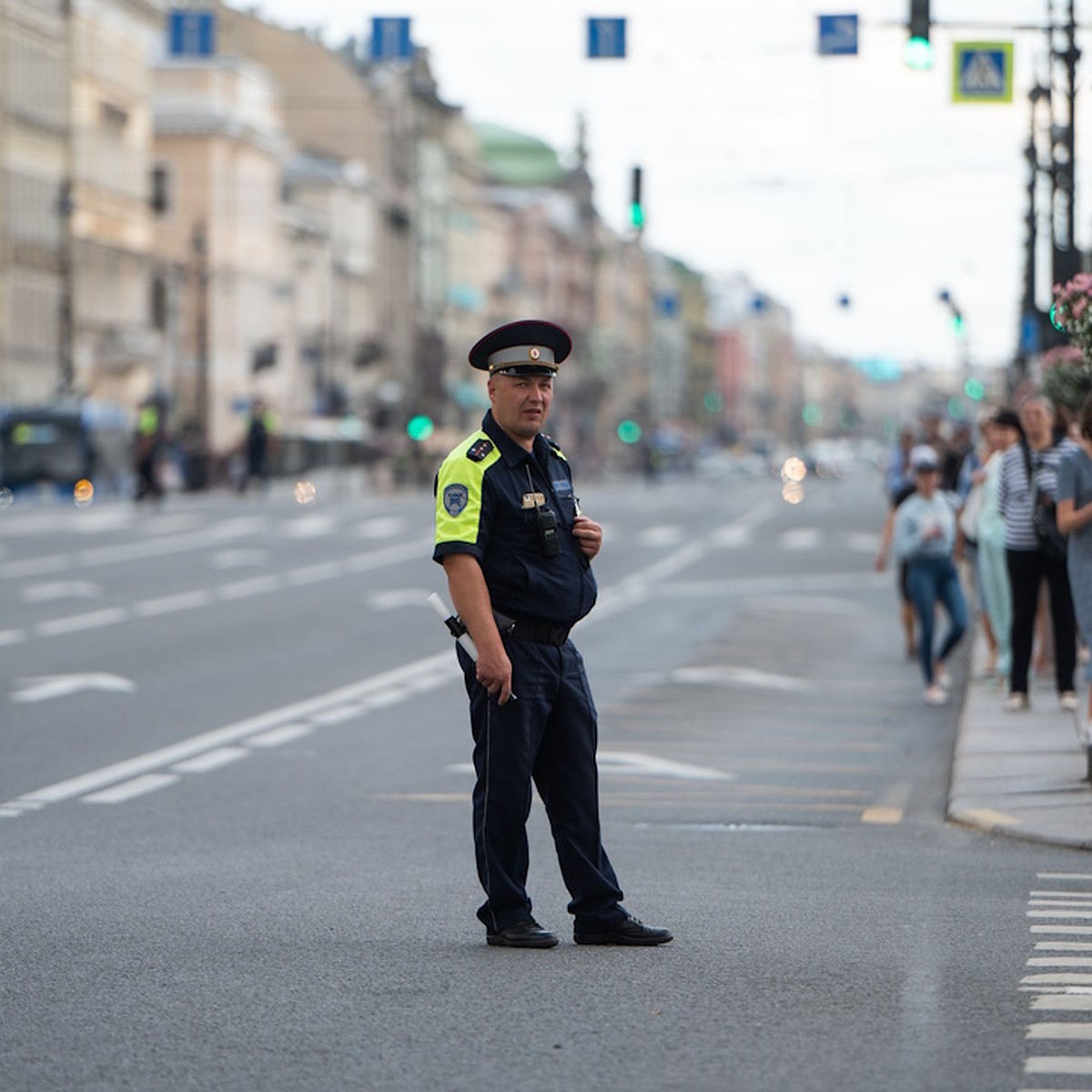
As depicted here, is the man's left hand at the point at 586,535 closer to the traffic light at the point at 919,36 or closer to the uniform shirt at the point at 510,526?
the uniform shirt at the point at 510,526

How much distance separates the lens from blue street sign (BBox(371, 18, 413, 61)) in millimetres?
32312

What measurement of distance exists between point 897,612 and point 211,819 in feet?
59.7

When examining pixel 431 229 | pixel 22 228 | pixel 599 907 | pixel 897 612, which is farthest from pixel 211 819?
pixel 431 229

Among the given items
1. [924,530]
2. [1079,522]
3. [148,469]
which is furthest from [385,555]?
[1079,522]

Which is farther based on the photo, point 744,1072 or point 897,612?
point 897,612

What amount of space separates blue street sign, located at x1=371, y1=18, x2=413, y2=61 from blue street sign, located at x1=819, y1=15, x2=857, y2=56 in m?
5.43

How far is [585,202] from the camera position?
187 metres

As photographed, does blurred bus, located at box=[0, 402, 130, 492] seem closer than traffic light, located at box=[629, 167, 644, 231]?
No

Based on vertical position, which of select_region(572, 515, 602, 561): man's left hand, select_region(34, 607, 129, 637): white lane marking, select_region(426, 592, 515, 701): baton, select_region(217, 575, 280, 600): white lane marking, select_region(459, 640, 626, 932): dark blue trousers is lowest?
select_region(217, 575, 280, 600): white lane marking

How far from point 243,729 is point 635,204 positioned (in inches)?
1088

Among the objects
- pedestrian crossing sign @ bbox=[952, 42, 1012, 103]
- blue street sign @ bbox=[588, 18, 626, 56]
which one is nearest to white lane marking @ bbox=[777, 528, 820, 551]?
blue street sign @ bbox=[588, 18, 626, 56]

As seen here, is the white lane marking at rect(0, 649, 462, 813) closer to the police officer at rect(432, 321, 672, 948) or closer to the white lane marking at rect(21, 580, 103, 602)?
the police officer at rect(432, 321, 672, 948)

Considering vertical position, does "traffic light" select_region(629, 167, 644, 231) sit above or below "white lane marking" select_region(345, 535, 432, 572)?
above

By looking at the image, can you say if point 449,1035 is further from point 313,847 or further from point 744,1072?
point 313,847
